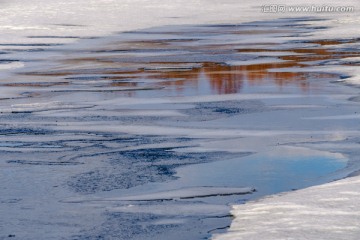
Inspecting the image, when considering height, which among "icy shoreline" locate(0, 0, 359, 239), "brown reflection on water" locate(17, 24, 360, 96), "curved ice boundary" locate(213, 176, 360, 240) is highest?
"curved ice boundary" locate(213, 176, 360, 240)

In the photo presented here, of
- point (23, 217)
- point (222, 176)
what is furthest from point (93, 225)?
point (222, 176)

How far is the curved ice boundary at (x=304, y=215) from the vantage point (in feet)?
22.3

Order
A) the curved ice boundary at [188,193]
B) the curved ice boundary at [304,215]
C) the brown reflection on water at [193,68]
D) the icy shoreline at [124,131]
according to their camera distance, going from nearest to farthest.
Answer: the curved ice boundary at [304,215] < the curved ice boundary at [188,193] < the icy shoreline at [124,131] < the brown reflection on water at [193,68]

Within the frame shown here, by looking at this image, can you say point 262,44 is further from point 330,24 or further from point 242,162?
point 242,162

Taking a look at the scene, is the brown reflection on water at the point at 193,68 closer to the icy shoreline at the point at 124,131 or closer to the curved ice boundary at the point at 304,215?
the icy shoreline at the point at 124,131

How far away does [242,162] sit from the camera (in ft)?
32.7

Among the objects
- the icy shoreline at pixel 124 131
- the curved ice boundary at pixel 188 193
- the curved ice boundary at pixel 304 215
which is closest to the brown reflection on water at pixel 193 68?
the icy shoreline at pixel 124 131

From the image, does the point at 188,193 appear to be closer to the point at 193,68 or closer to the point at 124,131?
the point at 124,131

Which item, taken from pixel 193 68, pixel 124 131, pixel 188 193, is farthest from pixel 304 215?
pixel 193 68

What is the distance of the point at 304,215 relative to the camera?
735cm

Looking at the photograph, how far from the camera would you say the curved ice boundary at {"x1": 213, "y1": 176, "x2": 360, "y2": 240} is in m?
6.79

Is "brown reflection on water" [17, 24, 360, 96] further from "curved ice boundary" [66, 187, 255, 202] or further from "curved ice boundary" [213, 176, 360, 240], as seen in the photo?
"curved ice boundary" [213, 176, 360, 240]

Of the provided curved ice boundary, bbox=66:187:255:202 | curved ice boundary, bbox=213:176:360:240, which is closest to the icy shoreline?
curved ice boundary, bbox=66:187:255:202

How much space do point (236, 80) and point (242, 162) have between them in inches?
293
